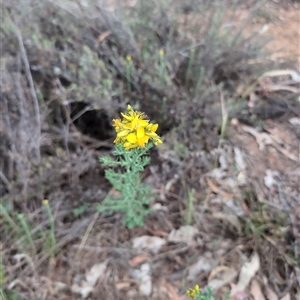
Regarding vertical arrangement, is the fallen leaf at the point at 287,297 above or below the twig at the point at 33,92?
below

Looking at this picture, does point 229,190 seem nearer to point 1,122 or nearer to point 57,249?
point 57,249

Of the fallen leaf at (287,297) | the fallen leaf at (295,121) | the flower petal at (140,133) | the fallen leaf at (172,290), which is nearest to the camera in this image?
the flower petal at (140,133)

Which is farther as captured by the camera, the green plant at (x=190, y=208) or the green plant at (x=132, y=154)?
the green plant at (x=190, y=208)

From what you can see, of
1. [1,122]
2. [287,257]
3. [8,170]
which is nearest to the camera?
[287,257]

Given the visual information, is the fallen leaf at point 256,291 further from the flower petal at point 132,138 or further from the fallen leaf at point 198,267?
the flower petal at point 132,138

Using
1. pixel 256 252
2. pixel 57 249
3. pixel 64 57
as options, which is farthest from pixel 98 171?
pixel 256 252

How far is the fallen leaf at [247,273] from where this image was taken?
72.1 inches

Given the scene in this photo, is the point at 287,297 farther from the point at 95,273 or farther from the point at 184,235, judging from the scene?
the point at 95,273

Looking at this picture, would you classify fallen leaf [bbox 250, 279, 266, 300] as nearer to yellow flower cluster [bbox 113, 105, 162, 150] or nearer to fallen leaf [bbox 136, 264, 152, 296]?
fallen leaf [bbox 136, 264, 152, 296]

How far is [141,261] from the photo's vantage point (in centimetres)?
195

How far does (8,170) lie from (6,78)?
1.48 feet

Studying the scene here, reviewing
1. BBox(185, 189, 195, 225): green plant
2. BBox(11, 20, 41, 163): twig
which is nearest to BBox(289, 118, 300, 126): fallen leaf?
BBox(185, 189, 195, 225): green plant

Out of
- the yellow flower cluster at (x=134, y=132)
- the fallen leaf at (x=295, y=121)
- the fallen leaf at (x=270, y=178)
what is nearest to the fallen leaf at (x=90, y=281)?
the fallen leaf at (x=270, y=178)

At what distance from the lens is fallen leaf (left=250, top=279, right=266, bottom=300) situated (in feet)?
5.90
